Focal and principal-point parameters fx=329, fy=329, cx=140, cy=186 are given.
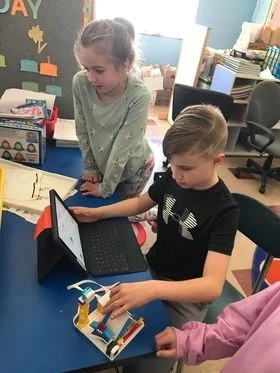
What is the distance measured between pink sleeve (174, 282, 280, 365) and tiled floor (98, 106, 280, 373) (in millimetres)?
682

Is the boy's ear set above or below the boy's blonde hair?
below

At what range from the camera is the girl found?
41.7 inches

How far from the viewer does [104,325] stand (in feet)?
2.31

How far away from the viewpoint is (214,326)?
0.79 metres

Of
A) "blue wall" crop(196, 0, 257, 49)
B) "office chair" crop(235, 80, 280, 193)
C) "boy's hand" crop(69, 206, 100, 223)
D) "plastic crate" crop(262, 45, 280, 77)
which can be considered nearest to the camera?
"boy's hand" crop(69, 206, 100, 223)

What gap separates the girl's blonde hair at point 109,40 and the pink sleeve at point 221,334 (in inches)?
32.1

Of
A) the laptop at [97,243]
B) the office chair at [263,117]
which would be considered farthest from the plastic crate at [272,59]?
the laptop at [97,243]

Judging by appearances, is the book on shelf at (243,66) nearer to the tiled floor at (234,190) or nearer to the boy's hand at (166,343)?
the tiled floor at (234,190)

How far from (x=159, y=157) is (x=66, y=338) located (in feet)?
8.27

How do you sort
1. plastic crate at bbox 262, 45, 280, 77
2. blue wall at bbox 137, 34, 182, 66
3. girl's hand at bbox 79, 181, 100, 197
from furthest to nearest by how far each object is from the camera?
blue wall at bbox 137, 34, 182, 66 → plastic crate at bbox 262, 45, 280, 77 → girl's hand at bbox 79, 181, 100, 197

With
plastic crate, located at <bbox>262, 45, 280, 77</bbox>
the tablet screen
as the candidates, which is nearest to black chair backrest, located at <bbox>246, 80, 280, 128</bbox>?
plastic crate, located at <bbox>262, 45, 280, 77</bbox>

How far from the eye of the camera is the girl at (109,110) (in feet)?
→ 3.48

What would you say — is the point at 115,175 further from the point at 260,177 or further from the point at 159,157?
the point at 260,177

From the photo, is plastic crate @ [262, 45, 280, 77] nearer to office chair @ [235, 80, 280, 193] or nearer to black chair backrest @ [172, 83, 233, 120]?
office chair @ [235, 80, 280, 193]
